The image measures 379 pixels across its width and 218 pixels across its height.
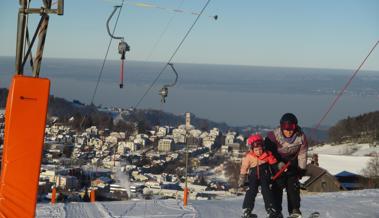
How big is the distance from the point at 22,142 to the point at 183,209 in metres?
7.04

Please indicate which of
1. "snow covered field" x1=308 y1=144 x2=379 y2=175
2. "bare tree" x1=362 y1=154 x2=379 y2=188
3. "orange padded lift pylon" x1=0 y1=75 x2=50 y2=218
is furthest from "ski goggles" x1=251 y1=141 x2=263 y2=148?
Answer: "snow covered field" x1=308 y1=144 x2=379 y2=175

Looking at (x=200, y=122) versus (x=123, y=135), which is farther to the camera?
(x=200, y=122)

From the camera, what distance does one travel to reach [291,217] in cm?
682

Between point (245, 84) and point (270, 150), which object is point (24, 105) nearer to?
point (270, 150)

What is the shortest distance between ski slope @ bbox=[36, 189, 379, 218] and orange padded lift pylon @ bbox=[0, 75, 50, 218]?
5.38 meters

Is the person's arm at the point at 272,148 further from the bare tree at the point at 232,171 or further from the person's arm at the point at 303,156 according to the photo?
the bare tree at the point at 232,171

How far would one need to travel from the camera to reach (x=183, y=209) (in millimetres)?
11539

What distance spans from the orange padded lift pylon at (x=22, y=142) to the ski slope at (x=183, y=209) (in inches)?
212

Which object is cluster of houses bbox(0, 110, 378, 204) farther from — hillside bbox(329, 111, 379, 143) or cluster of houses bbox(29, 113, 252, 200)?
hillside bbox(329, 111, 379, 143)

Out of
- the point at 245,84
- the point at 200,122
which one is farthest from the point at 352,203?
the point at 245,84

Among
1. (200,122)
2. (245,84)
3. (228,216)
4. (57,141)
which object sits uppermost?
(245,84)

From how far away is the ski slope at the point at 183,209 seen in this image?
1073 centimetres

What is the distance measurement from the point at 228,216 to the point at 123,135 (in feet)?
153

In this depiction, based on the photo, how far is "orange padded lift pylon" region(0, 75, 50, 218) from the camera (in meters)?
4.84
